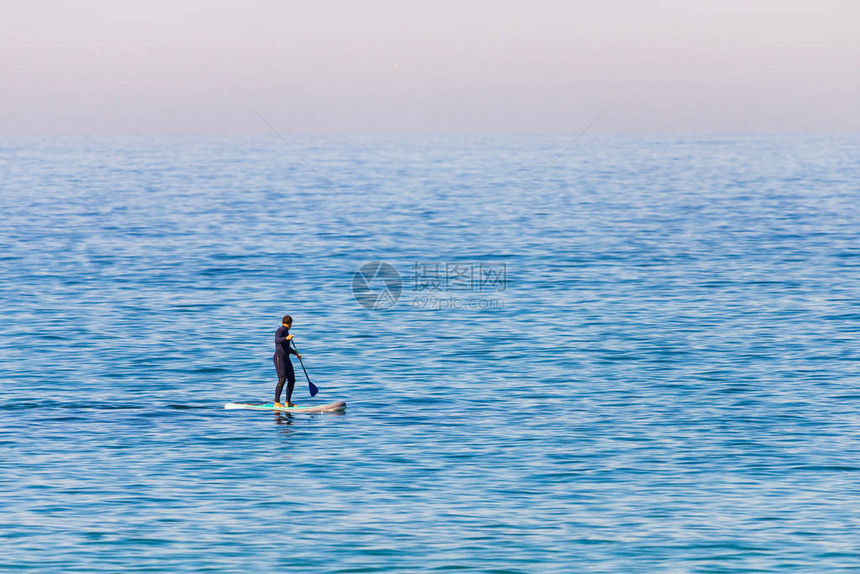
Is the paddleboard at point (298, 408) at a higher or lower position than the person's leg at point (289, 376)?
lower

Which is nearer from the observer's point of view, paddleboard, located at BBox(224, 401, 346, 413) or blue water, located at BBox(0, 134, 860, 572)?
blue water, located at BBox(0, 134, 860, 572)

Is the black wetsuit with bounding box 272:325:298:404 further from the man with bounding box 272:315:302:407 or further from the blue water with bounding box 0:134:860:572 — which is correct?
the blue water with bounding box 0:134:860:572

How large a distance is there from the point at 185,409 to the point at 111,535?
11.5m

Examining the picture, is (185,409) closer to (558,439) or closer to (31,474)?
(31,474)

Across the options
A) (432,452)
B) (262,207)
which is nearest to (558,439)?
(432,452)

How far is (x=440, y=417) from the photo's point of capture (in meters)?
36.2

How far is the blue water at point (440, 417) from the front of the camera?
25.6 meters

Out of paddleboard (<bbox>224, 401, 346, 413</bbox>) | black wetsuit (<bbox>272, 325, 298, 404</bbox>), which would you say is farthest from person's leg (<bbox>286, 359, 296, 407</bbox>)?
paddleboard (<bbox>224, 401, 346, 413</bbox>)

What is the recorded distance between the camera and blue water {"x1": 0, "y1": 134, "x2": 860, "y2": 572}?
84.0 ft

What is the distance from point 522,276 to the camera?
Answer: 73.7 metres

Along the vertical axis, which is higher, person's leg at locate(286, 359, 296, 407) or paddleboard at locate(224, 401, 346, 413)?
person's leg at locate(286, 359, 296, 407)

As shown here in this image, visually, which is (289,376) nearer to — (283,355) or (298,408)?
(283,355)

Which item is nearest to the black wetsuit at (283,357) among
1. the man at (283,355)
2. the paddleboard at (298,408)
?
the man at (283,355)

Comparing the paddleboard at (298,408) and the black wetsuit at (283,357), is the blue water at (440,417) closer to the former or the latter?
the paddleboard at (298,408)
